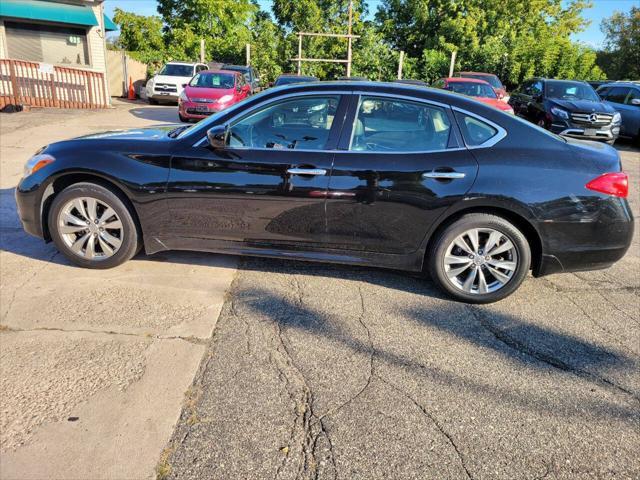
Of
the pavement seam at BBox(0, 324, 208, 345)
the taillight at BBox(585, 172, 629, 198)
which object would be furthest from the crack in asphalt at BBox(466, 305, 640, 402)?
the pavement seam at BBox(0, 324, 208, 345)

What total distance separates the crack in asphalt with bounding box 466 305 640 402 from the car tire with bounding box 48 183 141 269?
9.56 ft

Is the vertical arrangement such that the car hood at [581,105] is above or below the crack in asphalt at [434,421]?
above

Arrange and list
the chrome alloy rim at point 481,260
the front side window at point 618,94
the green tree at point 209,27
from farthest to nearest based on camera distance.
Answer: the green tree at point 209,27 < the front side window at point 618,94 < the chrome alloy rim at point 481,260

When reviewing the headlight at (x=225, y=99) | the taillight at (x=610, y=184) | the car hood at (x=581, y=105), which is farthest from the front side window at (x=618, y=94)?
the taillight at (x=610, y=184)

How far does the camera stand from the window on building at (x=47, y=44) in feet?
63.3

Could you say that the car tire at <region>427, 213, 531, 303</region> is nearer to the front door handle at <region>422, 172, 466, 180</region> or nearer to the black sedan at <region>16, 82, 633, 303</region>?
the black sedan at <region>16, 82, 633, 303</region>

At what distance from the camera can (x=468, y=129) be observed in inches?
152

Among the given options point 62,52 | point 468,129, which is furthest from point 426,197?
point 62,52

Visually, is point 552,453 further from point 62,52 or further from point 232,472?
point 62,52

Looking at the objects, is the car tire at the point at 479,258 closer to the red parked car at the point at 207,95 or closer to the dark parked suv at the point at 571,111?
the dark parked suv at the point at 571,111

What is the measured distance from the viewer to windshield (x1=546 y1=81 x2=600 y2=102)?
1373cm

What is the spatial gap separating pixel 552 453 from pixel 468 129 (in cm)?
239

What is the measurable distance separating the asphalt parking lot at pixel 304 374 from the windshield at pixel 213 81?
11938 mm

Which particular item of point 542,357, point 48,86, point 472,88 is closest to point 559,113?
point 472,88
